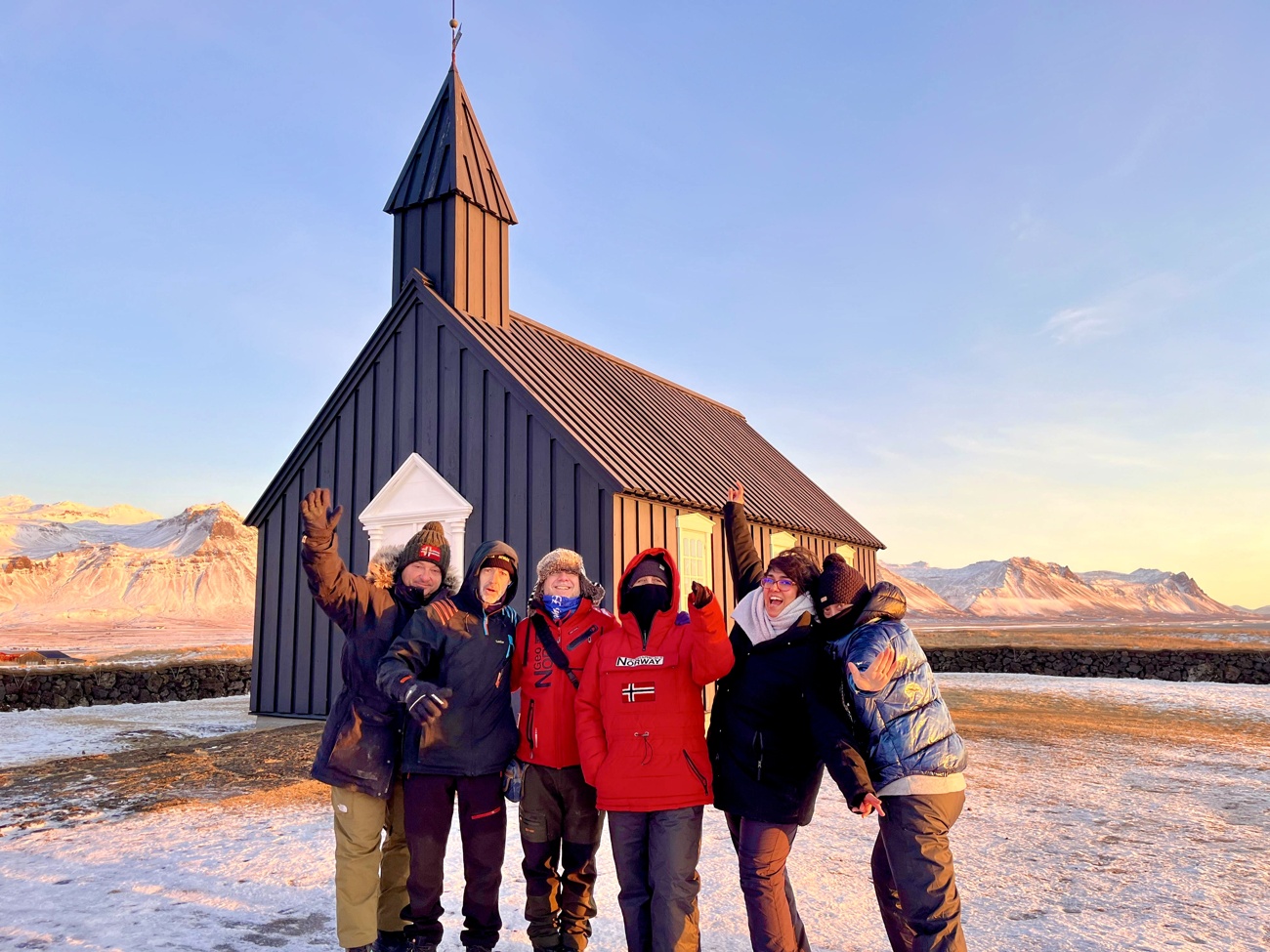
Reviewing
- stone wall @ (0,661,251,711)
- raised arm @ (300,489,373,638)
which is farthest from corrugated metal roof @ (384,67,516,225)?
stone wall @ (0,661,251,711)

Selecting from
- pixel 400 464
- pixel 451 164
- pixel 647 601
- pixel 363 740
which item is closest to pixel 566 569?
pixel 647 601

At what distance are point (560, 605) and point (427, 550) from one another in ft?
2.56

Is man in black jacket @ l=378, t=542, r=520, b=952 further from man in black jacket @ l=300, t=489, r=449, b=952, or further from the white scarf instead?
the white scarf

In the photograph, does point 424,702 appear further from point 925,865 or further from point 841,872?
point 841,872

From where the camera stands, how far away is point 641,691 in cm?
369

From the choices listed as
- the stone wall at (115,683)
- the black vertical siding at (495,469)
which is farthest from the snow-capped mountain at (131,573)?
the black vertical siding at (495,469)

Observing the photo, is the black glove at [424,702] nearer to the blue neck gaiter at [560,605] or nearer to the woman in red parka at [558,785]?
the woman in red parka at [558,785]

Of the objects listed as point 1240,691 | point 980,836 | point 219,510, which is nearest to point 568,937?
point 980,836

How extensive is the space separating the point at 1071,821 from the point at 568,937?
16.6ft

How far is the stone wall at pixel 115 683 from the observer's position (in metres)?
16.1

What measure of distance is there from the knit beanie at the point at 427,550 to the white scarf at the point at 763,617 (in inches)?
62.7

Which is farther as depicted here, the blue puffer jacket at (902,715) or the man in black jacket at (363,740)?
the man in black jacket at (363,740)

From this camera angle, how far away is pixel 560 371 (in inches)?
539

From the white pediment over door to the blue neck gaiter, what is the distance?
303 inches
